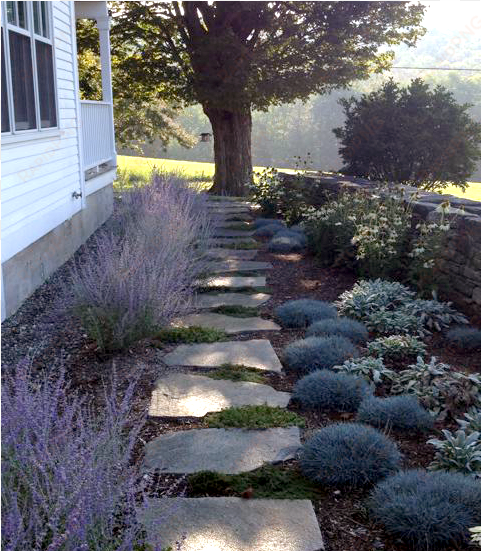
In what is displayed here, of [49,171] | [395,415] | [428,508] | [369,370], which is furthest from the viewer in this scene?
[49,171]

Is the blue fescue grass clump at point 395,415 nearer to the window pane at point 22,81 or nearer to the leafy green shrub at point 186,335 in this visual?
the leafy green shrub at point 186,335

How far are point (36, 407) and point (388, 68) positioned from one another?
1657 centimetres

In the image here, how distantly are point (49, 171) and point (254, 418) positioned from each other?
3948 mm

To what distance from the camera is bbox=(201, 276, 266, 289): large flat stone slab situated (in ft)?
19.1

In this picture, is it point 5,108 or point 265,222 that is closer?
point 5,108

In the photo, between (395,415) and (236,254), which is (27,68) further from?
(395,415)

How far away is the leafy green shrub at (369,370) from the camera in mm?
3646

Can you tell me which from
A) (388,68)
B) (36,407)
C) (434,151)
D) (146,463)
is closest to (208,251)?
(146,463)

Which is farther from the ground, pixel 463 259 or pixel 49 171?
pixel 49 171

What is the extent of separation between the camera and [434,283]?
5.25 meters

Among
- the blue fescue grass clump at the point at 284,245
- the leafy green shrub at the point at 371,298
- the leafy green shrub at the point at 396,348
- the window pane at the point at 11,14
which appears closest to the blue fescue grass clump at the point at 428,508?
the leafy green shrub at the point at 396,348

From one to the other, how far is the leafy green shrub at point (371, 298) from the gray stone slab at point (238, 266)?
4.47ft

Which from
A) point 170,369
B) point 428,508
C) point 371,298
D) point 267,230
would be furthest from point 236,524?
point 267,230

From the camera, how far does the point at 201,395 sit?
3432mm
